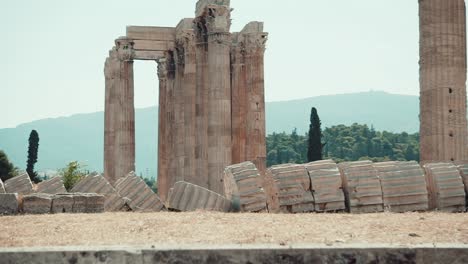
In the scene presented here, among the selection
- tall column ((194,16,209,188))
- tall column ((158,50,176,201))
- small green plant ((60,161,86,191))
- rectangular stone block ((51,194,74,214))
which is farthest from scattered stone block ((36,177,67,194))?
small green plant ((60,161,86,191))

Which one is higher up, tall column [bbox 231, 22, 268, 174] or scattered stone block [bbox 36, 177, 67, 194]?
tall column [bbox 231, 22, 268, 174]

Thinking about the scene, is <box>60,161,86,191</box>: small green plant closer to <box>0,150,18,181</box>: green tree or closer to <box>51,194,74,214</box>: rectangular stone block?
<box>0,150,18,181</box>: green tree

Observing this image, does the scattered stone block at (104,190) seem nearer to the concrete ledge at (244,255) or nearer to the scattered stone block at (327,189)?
the scattered stone block at (327,189)

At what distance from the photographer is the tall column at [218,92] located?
33.3 meters

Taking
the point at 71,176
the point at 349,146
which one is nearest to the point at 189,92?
the point at 71,176

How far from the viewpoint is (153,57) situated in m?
42.6

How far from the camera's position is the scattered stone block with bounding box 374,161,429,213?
17828 mm

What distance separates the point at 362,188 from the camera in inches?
707

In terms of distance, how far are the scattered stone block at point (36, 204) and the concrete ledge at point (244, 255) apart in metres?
11.1

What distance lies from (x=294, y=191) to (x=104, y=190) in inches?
265

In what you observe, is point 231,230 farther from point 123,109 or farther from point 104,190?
point 123,109

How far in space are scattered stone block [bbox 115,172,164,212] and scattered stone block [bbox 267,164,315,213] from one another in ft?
13.4

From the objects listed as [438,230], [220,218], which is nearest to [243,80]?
[220,218]

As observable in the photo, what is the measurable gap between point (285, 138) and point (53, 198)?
13582cm
